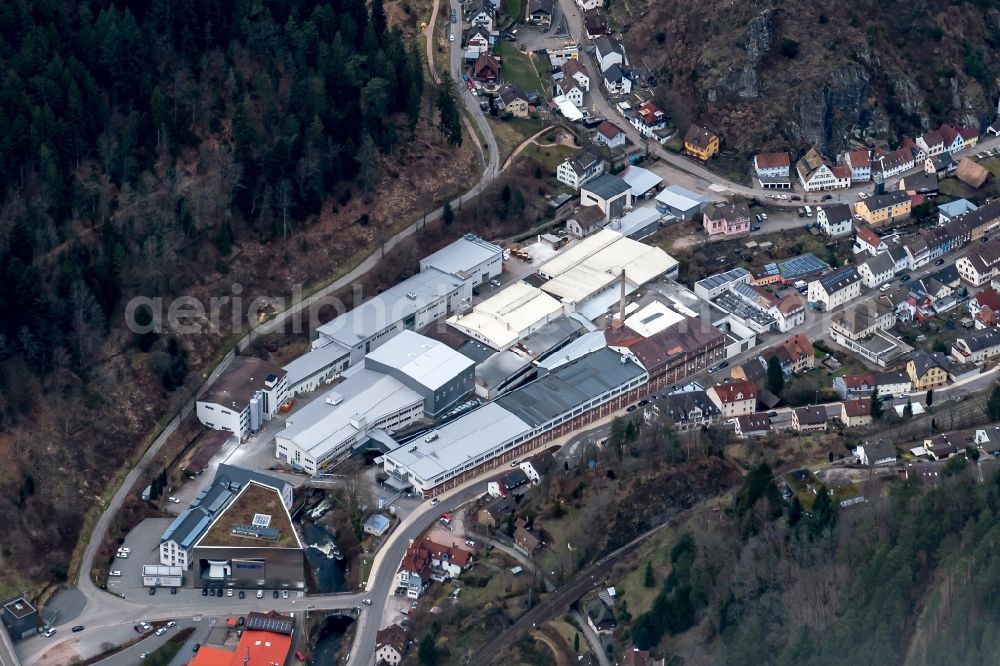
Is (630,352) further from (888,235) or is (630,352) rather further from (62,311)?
(62,311)

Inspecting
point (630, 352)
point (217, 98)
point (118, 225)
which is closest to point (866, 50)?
point (630, 352)

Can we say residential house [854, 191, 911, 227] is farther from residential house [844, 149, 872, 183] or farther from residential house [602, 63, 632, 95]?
residential house [602, 63, 632, 95]

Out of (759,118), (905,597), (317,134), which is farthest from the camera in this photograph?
(759,118)

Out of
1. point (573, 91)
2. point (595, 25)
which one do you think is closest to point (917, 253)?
point (573, 91)

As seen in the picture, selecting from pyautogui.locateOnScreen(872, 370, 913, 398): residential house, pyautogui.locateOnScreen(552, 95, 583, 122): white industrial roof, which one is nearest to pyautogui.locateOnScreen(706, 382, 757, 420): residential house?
pyautogui.locateOnScreen(872, 370, 913, 398): residential house

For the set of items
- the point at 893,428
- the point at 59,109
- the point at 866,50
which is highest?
the point at 59,109

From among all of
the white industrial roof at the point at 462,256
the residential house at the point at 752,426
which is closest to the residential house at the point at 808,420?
the residential house at the point at 752,426

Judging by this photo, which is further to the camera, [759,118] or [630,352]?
[759,118]
